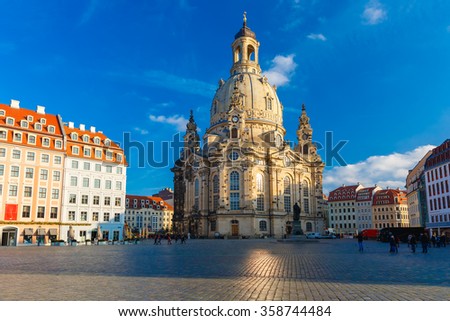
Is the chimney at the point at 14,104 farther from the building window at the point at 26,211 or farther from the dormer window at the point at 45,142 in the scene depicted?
the building window at the point at 26,211

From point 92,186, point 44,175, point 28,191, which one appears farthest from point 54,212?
point 92,186

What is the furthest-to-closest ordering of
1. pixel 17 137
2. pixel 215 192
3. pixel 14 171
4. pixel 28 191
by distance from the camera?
pixel 215 192 → pixel 28 191 → pixel 17 137 → pixel 14 171

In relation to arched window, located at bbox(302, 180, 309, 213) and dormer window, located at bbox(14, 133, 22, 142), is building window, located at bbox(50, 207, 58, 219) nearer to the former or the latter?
dormer window, located at bbox(14, 133, 22, 142)

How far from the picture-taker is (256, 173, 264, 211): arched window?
83625 mm

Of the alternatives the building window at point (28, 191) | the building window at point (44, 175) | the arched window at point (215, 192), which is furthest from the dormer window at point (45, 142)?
the arched window at point (215, 192)

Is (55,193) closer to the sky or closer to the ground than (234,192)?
closer to the ground

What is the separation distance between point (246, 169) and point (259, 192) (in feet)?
22.1

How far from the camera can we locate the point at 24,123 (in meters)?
55.8

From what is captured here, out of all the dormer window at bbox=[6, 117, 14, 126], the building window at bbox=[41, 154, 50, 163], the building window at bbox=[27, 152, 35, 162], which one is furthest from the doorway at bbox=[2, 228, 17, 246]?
the dormer window at bbox=[6, 117, 14, 126]

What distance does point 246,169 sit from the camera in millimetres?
81875

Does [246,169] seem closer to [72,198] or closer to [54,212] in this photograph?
[72,198]

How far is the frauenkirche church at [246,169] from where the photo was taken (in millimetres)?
81688

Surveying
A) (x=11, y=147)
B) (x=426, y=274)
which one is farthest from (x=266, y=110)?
(x=426, y=274)

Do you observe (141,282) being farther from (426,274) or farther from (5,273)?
(426,274)
